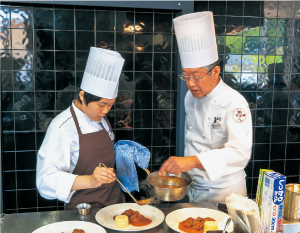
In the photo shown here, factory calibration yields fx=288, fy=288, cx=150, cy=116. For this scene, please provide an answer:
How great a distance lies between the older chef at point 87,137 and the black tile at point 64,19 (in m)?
1.09

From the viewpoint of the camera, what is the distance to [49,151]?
1735 mm

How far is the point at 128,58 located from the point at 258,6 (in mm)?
1529

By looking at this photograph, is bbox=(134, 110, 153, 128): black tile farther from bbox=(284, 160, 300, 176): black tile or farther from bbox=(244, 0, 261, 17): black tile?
bbox=(284, 160, 300, 176): black tile

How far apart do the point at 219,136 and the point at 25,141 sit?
1.93 m

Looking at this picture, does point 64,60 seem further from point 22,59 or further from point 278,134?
point 278,134

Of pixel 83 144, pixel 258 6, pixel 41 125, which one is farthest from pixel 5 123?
pixel 258 6

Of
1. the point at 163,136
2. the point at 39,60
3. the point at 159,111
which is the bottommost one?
the point at 163,136

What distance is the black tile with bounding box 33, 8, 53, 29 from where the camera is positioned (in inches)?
109

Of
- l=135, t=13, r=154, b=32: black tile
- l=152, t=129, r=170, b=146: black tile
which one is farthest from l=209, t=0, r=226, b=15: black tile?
l=152, t=129, r=170, b=146: black tile

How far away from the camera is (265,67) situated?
3.21 meters

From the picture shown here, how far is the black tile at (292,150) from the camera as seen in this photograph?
335 cm

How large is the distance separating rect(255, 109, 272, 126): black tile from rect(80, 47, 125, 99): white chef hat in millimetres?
1964

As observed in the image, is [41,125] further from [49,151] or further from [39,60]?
[49,151]

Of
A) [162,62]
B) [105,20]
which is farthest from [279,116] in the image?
[105,20]
